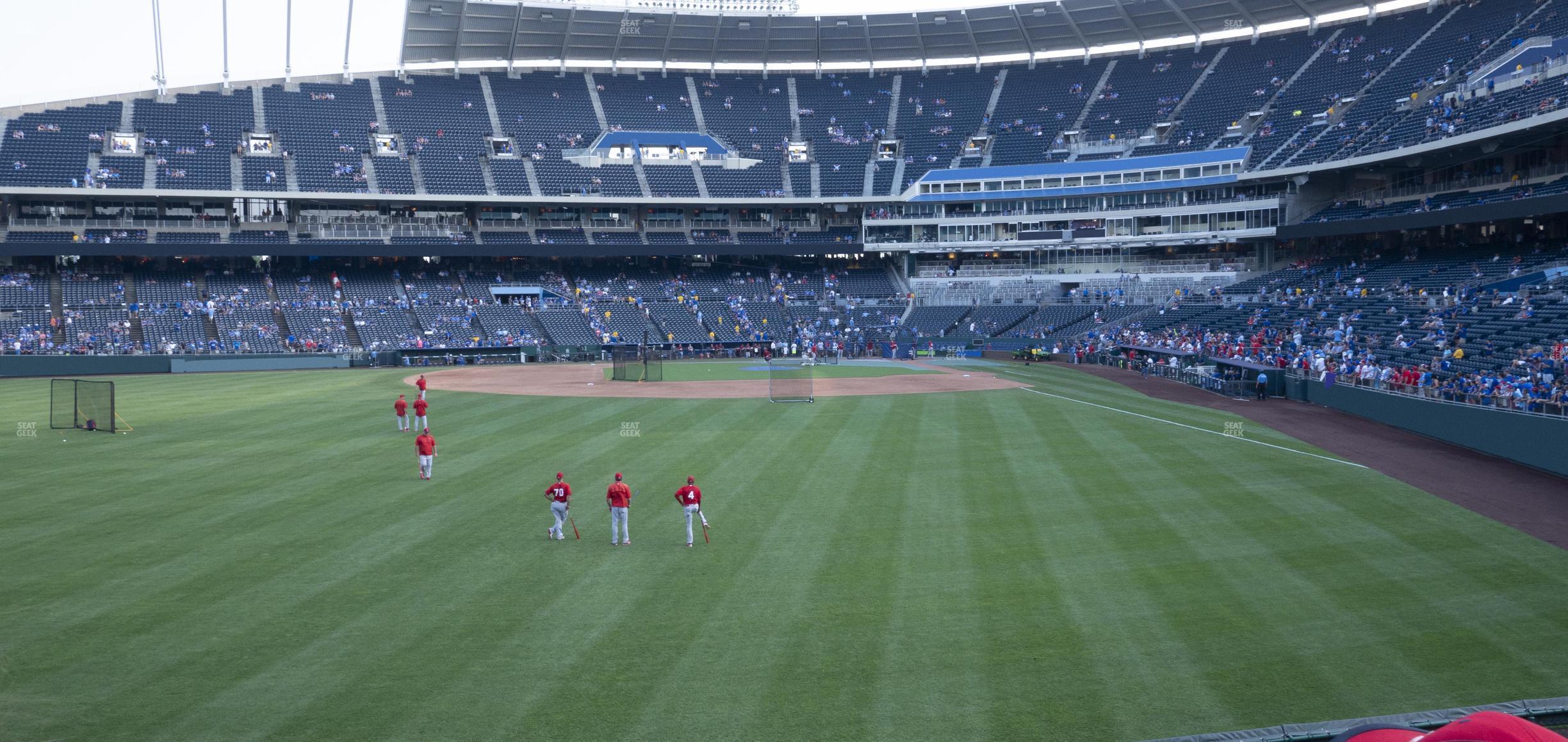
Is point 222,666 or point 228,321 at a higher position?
point 228,321

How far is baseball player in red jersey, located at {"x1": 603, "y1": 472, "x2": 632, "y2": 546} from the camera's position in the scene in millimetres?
16547

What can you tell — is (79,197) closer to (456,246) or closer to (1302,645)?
(456,246)

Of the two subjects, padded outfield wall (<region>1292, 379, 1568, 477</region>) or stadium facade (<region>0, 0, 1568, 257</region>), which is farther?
stadium facade (<region>0, 0, 1568, 257</region>)

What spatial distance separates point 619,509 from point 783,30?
7589cm

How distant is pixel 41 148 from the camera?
215 feet

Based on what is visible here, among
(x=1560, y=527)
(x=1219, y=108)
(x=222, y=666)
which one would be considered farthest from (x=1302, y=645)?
(x=1219, y=108)

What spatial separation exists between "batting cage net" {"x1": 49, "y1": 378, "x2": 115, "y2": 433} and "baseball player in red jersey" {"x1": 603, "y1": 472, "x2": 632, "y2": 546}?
21845 millimetres

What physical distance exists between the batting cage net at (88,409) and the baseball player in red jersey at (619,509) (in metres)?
21.8

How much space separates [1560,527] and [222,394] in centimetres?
4520

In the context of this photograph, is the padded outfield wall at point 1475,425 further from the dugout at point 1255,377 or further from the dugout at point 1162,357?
the dugout at point 1162,357

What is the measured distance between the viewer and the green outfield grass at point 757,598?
1033 centimetres

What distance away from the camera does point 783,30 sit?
85312 millimetres

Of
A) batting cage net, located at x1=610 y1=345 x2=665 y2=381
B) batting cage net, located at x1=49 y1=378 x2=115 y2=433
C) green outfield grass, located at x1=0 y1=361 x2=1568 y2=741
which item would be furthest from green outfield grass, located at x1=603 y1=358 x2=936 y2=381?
green outfield grass, located at x1=0 y1=361 x2=1568 y2=741

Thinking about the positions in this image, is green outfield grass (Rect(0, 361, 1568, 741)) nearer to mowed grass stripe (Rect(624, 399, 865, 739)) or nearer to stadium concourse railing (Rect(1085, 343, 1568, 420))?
mowed grass stripe (Rect(624, 399, 865, 739))
